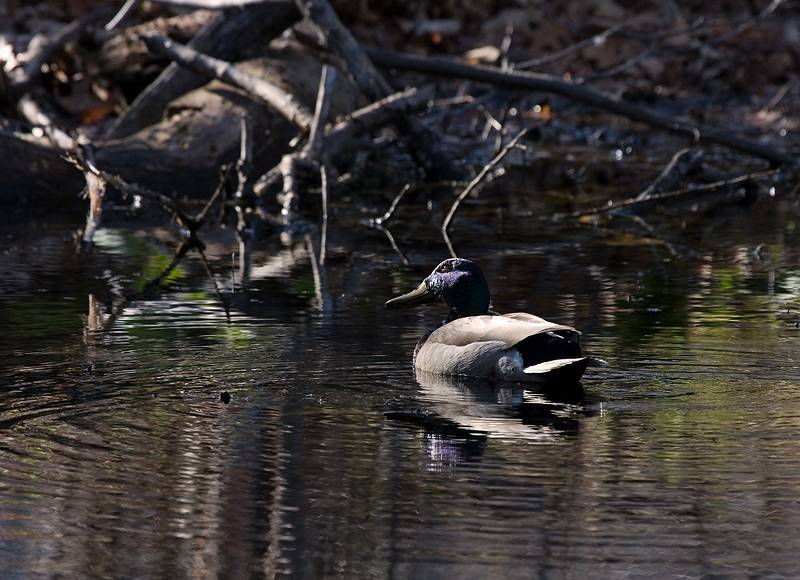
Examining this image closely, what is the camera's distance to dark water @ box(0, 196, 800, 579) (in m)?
5.24

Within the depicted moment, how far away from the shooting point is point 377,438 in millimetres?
6730

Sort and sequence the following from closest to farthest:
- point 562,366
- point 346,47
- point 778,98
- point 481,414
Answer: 1. point 481,414
2. point 562,366
3. point 346,47
4. point 778,98

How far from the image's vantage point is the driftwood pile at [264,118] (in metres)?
14.4

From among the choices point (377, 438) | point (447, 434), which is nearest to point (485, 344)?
point (447, 434)

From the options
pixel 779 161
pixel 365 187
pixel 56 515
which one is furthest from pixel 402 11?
pixel 56 515

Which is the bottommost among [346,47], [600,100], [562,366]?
[562,366]

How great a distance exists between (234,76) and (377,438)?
29.5 ft

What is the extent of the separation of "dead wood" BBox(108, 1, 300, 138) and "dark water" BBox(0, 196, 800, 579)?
5.12 m

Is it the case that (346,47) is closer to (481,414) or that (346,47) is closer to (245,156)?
(245,156)

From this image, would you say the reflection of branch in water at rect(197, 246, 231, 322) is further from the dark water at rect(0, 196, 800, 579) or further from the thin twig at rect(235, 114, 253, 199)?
the thin twig at rect(235, 114, 253, 199)

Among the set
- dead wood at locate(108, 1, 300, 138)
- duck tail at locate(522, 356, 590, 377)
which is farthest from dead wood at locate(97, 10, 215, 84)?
duck tail at locate(522, 356, 590, 377)

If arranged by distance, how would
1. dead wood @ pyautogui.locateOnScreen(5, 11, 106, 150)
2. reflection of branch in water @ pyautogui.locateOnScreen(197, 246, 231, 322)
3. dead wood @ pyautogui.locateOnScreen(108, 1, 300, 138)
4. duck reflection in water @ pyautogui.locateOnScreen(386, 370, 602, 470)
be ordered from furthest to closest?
dead wood @ pyautogui.locateOnScreen(5, 11, 106, 150) → dead wood @ pyautogui.locateOnScreen(108, 1, 300, 138) → reflection of branch in water @ pyautogui.locateOnScreen(197, 246, 231, 322) → duck reflection in water @ pyautogui.locateOnScreen(386, 370, 602, 470)

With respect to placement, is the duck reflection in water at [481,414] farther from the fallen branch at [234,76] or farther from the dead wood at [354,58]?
the dead wood at [354,58]

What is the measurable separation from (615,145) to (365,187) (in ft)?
16.6
